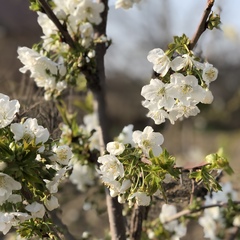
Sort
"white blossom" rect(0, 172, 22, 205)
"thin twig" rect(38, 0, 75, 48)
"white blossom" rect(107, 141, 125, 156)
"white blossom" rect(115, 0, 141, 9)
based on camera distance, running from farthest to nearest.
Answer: "white blossom" rect(115, 0, 141, 9), "thin twig" rect(38, 0, 75, 48), "white blossom" rect(107, 141, 125, 156), "white blossom" rect(0, 172, 22, 205)

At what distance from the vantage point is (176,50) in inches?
38.8

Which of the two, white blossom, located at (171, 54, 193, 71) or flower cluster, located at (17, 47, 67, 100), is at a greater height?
flower cluster, located at (17, 47, 67, 100)

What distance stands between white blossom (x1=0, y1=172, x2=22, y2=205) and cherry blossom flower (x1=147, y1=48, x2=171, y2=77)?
0.32 meters

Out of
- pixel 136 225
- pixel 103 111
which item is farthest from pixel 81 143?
pixel 136 225

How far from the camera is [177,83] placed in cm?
93

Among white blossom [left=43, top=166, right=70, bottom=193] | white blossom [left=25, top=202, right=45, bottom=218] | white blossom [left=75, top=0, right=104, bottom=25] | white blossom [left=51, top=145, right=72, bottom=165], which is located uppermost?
white blossom [left=75, top=0, right=104, bottom=25]

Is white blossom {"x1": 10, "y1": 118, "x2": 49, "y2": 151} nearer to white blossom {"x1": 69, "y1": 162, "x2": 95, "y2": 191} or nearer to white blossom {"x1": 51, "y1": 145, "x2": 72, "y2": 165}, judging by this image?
white blossom {"x1": 51, "y1": 145, "x2": 72, "y2": 165}

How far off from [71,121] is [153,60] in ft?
2.02

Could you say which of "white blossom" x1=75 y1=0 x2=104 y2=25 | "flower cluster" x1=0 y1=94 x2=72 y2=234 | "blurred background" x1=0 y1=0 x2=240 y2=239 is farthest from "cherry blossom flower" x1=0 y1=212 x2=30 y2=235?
"blurred background" x1=0 y1=0 x2=240 y2=239

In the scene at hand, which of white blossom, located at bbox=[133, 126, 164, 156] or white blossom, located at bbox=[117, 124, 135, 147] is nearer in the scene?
white blossom, located at bbox=[133, 126, 164, 156]

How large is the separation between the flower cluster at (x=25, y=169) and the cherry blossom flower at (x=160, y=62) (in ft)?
0.76

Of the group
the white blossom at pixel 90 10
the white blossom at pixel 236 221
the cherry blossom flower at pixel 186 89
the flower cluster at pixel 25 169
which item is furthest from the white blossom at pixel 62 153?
the white blossom at pixel 236 221

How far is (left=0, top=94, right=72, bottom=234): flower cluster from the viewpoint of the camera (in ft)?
2.89

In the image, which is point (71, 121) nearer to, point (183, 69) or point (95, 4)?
point (95, 4)
